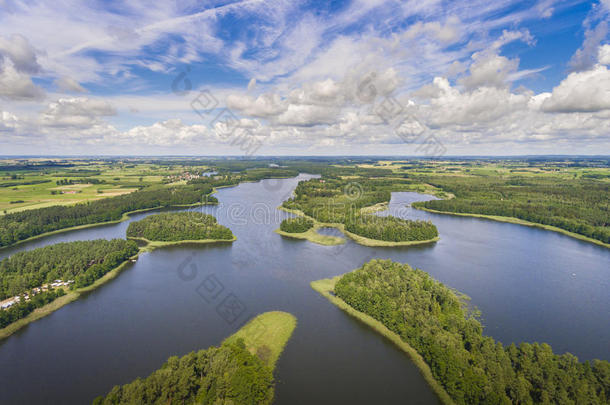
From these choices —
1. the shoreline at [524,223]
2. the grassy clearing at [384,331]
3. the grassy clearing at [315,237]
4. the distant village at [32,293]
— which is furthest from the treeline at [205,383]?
the shoreline at [524,223]

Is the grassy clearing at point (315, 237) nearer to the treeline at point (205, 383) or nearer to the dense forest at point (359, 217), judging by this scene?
the dense forest at point (359, 217)

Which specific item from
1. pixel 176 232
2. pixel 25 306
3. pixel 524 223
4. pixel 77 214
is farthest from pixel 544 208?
pixel 77 214

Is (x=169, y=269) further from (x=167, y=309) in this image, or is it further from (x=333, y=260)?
(x=333, y=260)

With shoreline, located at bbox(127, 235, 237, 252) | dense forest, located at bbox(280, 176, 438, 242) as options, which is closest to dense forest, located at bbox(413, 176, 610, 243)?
dense forest, located at bbox(280, 176, 438, 242)

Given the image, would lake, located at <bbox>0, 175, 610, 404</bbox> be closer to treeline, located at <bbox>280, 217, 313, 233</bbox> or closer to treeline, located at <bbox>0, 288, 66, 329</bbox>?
treeline, located at <bbox>0, 288, 66, 329</bbox>

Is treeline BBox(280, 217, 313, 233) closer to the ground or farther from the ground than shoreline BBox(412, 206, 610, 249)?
farther from the ground
